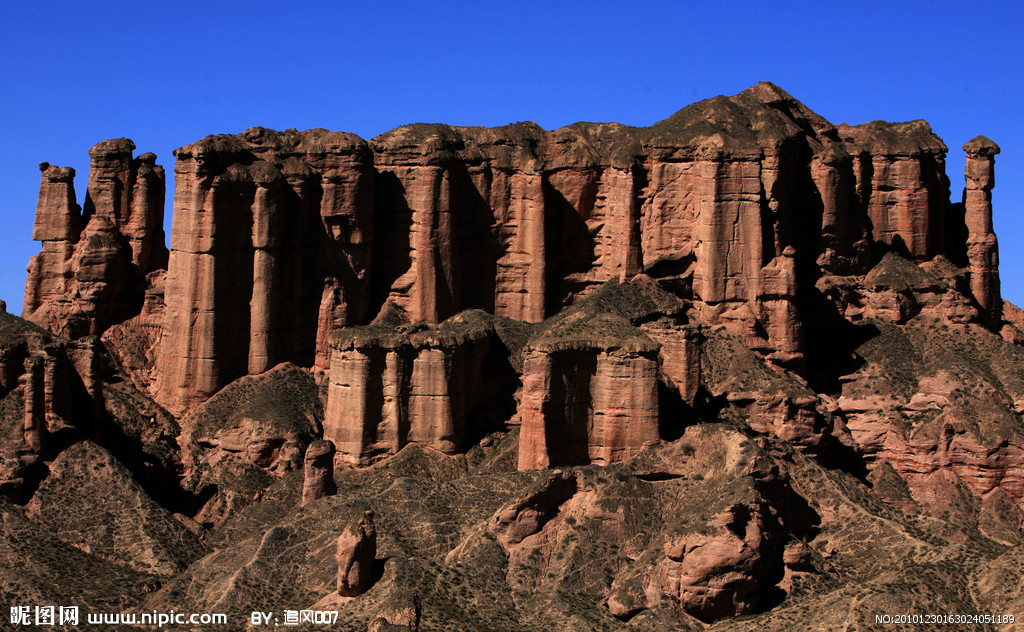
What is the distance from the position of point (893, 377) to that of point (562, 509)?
24.0 m

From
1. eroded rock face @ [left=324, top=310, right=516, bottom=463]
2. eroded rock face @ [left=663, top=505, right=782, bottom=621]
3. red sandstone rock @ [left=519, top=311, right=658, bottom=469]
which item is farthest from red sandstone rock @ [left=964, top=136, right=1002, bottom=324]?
eroded rock face @ [left=663, top=505, right=782, bottom=621]

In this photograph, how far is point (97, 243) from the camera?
81375mm

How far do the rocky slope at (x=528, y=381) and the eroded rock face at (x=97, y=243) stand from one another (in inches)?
6.5

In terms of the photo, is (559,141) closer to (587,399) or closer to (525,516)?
(587,399)

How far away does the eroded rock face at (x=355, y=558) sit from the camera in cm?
5775

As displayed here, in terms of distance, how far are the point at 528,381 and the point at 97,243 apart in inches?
1008

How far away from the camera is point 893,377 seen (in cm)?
7988

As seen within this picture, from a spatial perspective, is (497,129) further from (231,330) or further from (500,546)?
(500,546)

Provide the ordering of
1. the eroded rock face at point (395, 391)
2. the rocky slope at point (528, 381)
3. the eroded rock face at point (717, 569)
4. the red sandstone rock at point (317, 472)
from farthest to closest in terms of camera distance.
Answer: the eroded rock face at point (395, 391) < the red sandstone rock at point (317, 472) < the rocky slope at point (528, 381) < the eroded rock face at point (717, 569)

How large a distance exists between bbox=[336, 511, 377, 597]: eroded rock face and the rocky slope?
0.14m

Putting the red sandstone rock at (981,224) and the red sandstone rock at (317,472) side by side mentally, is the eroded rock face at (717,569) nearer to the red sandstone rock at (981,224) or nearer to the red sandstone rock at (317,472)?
the red sandstone rock at (317,472)

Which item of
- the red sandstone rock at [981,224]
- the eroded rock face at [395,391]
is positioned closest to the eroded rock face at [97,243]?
the eroded rock face at [395,391]

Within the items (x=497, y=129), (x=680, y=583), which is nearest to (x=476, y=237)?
(x=497, y=129)

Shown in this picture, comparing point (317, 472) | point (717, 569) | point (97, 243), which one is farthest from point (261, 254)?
point (717, 569)
